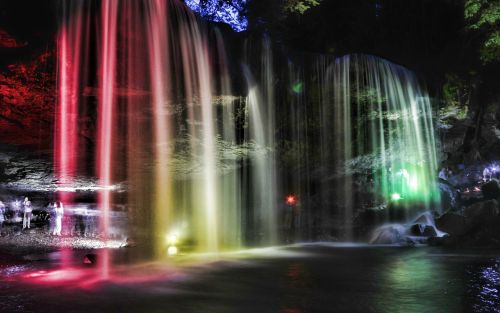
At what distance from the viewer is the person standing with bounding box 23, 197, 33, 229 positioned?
16836 mm

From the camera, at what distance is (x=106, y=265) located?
1278cm

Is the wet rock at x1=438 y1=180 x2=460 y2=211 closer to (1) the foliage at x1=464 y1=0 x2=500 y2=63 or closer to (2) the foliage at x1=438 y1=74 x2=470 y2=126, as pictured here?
(2) the foliage at x1=438 y1=74 x2=470 y2=126

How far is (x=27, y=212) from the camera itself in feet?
59.4

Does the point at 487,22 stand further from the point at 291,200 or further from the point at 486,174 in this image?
the point at 291,200

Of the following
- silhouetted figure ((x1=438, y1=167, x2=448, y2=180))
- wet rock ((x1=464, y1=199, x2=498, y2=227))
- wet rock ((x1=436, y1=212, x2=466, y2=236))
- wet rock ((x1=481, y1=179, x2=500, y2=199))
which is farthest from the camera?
silhouetted figure ((x1=438, y1=167, x2=448, y2=180))

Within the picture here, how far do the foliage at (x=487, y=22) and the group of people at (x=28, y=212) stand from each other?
21.7m

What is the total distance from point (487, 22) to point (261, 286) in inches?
785

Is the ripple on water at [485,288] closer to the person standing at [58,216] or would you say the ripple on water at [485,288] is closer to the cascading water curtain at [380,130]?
the cascading water curtain at [380,130]

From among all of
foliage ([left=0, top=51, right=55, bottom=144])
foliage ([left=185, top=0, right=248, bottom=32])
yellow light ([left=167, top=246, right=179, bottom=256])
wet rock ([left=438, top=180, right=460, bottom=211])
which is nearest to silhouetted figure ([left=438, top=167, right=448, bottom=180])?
wet rock ([left=438, top=180, right=460, bottom=211])

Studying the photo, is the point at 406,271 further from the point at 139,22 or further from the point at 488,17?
the point at 488,17

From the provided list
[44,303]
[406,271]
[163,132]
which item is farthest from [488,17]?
[44,303]

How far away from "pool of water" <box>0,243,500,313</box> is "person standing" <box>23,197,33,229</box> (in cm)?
399

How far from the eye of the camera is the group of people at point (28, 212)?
16.8 metres

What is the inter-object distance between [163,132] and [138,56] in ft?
12.1
